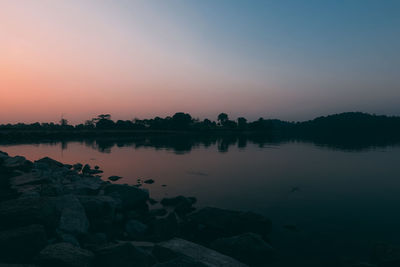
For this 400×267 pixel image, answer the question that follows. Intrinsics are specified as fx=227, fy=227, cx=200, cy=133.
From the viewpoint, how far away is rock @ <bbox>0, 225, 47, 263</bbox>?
7.25 meters

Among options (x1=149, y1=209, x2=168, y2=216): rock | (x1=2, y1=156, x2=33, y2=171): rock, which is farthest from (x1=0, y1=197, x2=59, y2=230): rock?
(x1=2, y1=156, x2=33, y2=171): rock

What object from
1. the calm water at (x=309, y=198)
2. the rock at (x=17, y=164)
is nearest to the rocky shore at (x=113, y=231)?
the calm water at (x=309, y=198)

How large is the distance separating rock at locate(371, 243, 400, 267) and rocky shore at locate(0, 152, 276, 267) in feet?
14.8

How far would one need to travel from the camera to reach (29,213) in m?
9.11

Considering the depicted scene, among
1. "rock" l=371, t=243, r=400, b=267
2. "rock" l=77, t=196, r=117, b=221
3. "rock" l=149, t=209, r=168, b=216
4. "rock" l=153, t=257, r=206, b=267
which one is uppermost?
"rock" l=153, t=257, r=206, b=267

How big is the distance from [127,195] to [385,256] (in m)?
15.0

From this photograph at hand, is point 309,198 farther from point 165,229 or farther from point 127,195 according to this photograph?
point 127,195

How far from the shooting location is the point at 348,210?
703 inches

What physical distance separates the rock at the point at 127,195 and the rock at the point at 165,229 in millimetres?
4686

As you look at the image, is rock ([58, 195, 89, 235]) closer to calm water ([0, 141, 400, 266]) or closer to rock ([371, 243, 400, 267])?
calm water ([0, 141, 400, 266])

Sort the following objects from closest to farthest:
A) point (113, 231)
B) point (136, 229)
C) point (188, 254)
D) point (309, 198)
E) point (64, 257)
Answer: point (64, 257), point (188, 254), point (136, 229), point (113, 231), point (309, 198)

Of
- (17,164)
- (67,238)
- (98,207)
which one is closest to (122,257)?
(67,238)

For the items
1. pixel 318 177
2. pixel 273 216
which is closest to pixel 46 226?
pixel 273 216

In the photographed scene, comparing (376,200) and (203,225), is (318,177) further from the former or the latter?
(203,225)
